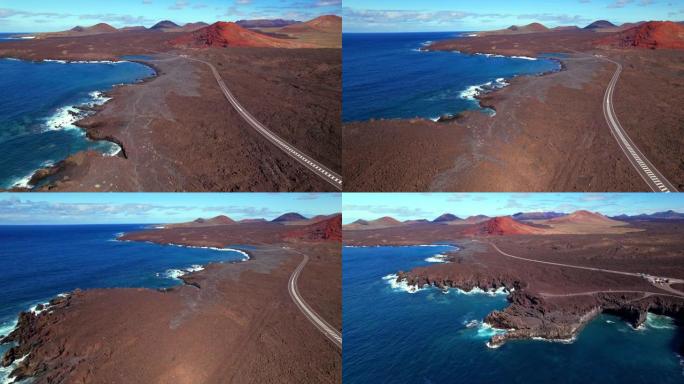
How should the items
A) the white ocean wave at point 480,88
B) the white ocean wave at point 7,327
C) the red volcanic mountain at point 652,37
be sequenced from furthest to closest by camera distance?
the red volcanic mountain at point 652,37, the white ocean wave at point 480,88, the white ocean wave at point 7,327

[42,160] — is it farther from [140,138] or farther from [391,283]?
[391,283]

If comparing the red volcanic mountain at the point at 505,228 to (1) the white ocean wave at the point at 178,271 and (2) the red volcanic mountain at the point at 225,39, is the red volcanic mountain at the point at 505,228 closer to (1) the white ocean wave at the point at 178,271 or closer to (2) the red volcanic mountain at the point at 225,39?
(1) the white ocean wave at the point at 178,271

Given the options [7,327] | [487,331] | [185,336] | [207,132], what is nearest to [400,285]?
[487,331]

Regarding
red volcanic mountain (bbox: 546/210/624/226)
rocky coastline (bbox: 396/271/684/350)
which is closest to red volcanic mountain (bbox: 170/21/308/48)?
red volcanic mountain (bbox: 546/210/624/226)

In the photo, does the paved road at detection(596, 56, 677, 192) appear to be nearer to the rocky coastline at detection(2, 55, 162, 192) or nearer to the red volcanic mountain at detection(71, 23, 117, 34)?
the rocky coastline at detection(2, 55, 162, 192)

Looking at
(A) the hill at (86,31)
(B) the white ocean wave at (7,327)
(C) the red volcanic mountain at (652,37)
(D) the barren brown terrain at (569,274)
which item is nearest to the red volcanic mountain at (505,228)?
(D) the barren brown terrain at (569,274)

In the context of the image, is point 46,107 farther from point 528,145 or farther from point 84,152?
point 528,145

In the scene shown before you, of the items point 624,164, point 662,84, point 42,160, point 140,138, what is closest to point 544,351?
point 624,164
